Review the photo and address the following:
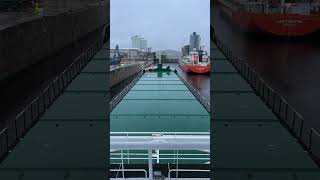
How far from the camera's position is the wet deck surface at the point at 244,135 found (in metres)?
3.60

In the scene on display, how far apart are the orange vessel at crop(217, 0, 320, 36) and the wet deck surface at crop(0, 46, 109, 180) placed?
4.27 ft

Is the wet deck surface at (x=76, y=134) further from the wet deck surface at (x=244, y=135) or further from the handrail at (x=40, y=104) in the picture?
the wet deck surface at (x=244, y=135)

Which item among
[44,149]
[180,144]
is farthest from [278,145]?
[44,149]

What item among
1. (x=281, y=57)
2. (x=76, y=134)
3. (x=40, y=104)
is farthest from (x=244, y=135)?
(x=40, y=104)

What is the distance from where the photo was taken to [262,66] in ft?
12.3

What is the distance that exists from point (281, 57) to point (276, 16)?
398 millimetres

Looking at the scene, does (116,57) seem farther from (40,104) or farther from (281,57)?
(281,57)

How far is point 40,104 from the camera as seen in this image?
3441 mm

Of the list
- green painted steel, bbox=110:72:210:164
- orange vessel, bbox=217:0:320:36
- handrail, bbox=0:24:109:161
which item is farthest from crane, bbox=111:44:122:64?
green painted steel, bbox=110:72:210:164

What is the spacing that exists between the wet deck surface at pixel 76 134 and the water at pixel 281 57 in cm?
118

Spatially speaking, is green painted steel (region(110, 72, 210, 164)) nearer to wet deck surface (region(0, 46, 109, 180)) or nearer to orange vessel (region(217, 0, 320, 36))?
wet deck surface (region(0, 46, 109, 180))

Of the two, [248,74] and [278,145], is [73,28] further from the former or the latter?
[278,145]

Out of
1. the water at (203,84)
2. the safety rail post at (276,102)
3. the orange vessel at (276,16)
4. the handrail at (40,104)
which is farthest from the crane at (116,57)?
the orange vessel at (276,16)

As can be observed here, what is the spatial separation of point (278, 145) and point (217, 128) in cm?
55
